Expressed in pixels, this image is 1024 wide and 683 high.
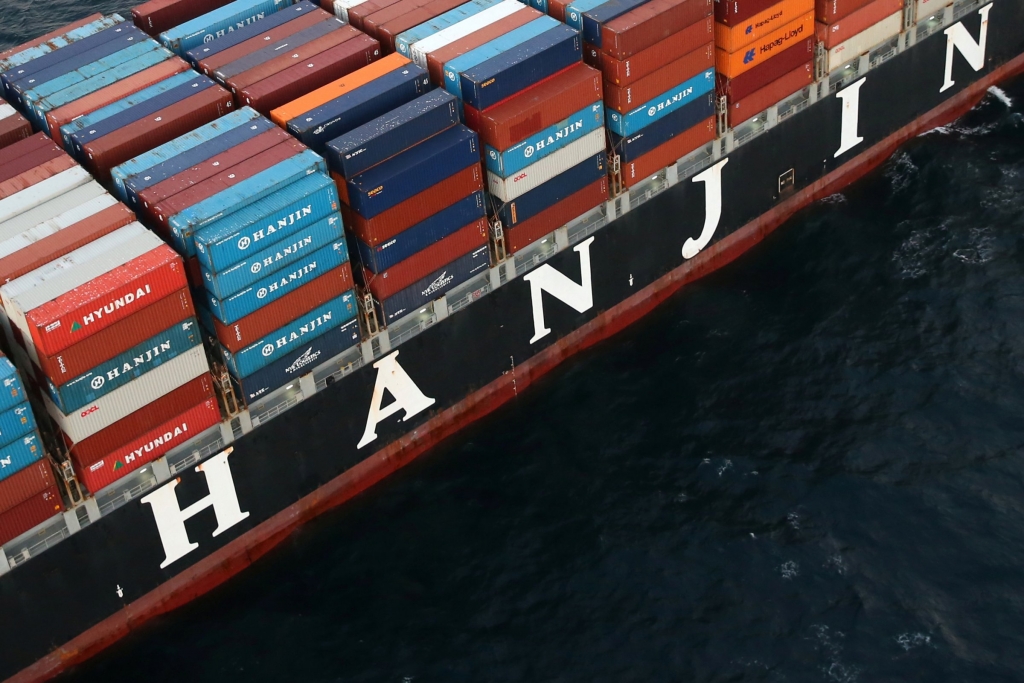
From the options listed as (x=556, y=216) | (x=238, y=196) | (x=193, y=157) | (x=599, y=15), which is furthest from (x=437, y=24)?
(x=238, y=196)

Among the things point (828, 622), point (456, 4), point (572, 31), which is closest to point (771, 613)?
point (828, 622)

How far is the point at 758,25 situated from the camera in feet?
223

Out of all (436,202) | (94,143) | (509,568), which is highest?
(94,143)

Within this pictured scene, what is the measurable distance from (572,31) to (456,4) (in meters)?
7.49

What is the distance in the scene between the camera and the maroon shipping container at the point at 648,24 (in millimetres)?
62625

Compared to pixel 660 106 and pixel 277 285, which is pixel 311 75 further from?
pixel 660 106

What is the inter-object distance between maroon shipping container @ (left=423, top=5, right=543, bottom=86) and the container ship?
0.21m

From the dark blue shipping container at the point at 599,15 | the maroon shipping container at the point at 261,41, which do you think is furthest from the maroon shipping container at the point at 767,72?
the maroon shipping container at the point at 261,41

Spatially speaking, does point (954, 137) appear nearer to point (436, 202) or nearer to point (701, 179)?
point (701, 179)

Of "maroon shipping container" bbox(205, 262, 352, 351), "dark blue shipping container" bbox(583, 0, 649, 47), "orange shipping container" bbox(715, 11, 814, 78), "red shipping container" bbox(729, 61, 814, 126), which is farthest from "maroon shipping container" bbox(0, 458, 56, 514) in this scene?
"red shipping container" bbox(729, 61, 814, 126)

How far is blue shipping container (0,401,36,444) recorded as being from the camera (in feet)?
166

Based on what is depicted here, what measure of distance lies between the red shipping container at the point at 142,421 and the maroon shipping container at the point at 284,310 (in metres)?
2.10

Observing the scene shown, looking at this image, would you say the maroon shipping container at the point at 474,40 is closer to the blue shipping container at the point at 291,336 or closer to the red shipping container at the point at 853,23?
the blue shipping container at the point at 291,336

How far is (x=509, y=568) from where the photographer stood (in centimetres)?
5881
